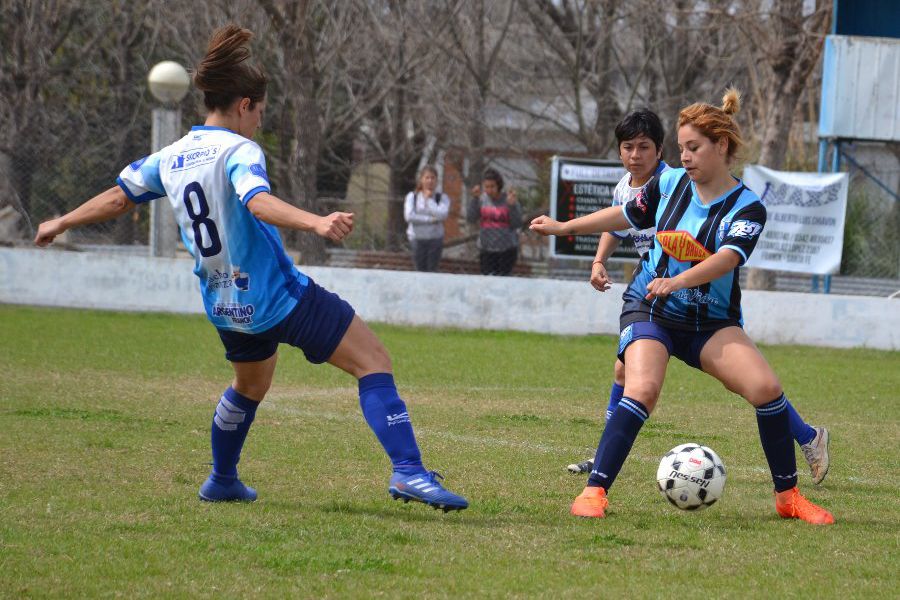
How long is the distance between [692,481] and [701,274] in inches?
36.4

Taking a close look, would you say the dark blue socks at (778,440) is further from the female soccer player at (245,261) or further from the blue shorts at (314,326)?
the blue shorts at (314,326)

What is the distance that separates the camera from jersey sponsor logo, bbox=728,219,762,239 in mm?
5270

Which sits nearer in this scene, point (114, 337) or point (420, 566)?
point (420, 566)

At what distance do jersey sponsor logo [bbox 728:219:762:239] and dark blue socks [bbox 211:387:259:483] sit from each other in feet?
7.13

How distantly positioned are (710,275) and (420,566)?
1735 mm

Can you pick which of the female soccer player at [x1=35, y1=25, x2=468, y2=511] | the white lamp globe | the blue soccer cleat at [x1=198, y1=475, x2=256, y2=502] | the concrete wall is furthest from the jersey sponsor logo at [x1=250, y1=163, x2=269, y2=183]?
the white lamp globe

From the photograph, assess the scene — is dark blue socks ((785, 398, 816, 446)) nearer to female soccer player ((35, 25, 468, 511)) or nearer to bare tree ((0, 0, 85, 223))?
female soccer player ((35, 25, 468, 511))

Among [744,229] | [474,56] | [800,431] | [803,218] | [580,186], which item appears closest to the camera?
[744,229]

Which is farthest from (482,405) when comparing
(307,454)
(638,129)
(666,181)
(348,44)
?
(348,44)

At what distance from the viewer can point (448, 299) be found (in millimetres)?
15406

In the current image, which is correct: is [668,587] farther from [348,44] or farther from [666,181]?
[348,44]

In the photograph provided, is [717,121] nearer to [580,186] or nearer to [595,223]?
[595,223]

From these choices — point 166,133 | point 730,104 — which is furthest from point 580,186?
point 730,104

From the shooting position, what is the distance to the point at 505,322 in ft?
50.0
